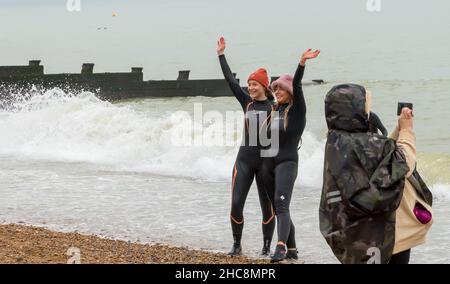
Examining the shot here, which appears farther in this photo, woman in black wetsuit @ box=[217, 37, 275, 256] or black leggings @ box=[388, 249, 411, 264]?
woman in black wetsuit @ box=[217, 37, 275, 256]

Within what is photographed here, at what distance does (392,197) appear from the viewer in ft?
18.5

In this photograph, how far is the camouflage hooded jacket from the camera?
5.65m

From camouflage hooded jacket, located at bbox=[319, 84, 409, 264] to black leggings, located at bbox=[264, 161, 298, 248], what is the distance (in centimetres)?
323

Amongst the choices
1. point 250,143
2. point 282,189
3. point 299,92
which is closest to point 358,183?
point 299,92

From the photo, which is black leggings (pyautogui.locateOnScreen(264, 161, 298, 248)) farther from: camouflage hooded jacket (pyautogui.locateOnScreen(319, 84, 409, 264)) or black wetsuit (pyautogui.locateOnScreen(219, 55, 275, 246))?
camouflage hooded jacket (pyautogui.locateOnScreen(319, 84, 409, 264))

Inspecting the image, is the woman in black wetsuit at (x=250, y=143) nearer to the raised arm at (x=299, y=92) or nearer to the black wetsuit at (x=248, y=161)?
the black wetsuit at (x=248, y=161)

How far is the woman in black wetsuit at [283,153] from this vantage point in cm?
909

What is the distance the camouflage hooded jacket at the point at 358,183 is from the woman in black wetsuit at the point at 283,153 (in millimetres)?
3205

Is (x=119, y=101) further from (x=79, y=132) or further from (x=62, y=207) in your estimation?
(x=62, y=207)

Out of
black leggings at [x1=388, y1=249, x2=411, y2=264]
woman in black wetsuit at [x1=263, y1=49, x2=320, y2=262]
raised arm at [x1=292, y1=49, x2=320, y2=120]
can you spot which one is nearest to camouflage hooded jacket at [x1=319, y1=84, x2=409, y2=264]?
black leggings at [x1=388, y1=249, x2=411, y2=264]

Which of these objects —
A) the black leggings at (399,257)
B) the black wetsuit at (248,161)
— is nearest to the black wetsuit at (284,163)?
the black wetsuit at (248,161)

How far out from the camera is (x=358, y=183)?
567 cm

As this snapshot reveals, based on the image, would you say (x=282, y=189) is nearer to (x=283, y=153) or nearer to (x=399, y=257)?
Answer: (x=283, y=153)

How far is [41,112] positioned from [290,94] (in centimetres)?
1730
